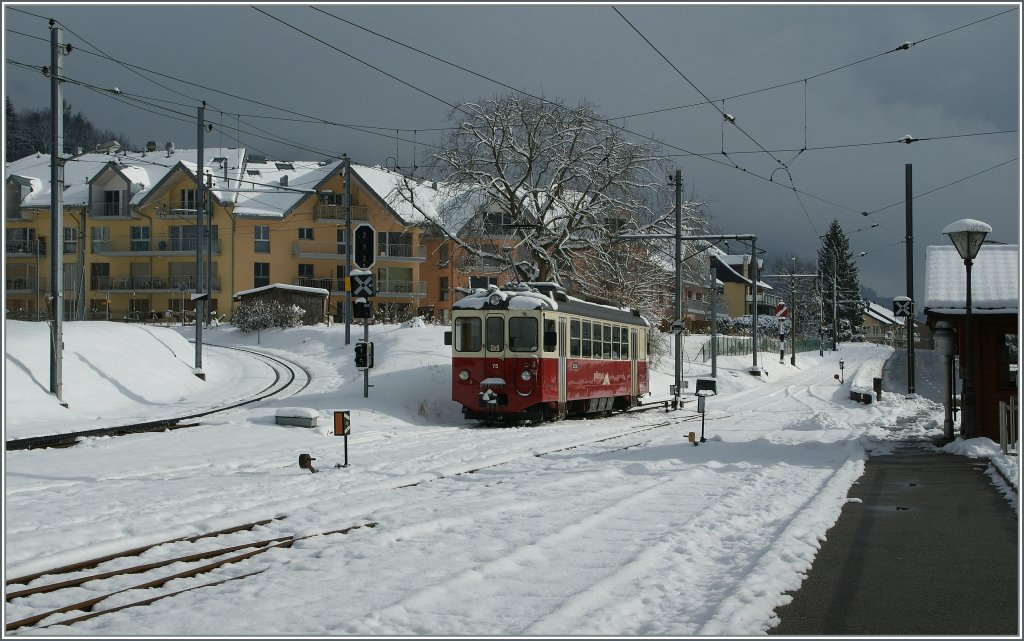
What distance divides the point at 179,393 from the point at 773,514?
775 inches

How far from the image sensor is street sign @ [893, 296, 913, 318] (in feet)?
108

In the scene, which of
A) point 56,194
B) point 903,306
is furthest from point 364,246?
point 903,306

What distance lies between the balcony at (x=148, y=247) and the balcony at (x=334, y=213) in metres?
6.37

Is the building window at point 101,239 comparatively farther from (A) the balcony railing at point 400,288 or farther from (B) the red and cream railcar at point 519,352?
(B) the red and cream railcar at point 519,352

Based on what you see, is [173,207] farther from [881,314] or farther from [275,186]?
[881,314]

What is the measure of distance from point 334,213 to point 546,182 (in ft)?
98.1

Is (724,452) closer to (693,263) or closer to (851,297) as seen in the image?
(693,263)

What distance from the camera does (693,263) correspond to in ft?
145

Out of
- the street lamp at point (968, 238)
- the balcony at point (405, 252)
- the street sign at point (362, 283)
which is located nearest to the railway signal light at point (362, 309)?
the street sign at point (362, 283)

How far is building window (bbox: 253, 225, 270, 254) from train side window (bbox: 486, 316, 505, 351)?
4333 centimetres

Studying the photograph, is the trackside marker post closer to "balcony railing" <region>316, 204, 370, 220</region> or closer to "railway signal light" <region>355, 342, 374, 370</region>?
"railway signal light" <region>355, 342, 374, 370</region>

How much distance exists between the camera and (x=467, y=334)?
22.9m

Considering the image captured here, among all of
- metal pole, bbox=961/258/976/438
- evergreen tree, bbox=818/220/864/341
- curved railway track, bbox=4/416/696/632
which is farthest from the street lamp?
evergreen tree, bbox=818/220/864/341

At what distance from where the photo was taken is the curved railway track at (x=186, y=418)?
51.0 ft
